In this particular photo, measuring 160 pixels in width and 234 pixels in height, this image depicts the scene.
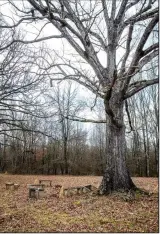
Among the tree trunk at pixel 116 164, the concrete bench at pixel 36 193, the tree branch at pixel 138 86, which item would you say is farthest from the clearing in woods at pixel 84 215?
the tree branch at pixel 138 86

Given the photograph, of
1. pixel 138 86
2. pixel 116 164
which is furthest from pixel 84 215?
pixel 138 86

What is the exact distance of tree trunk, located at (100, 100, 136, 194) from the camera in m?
9.98

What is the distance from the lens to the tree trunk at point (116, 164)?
9.98 m

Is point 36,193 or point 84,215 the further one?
point 36,193

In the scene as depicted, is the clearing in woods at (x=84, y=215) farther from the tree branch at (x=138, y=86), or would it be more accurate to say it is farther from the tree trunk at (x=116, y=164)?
the tree branch at (x=138, y=86)

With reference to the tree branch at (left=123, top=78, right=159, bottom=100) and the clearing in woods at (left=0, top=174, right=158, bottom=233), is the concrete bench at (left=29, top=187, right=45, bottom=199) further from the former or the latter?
the tree branch at (left=123, top=78, right=159, bottom=100)

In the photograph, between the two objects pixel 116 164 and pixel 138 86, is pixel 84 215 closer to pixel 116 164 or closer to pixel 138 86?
pixel 116 164

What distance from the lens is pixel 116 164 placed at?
400 inches

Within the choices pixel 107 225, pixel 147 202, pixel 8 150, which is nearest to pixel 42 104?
pixel 147 202

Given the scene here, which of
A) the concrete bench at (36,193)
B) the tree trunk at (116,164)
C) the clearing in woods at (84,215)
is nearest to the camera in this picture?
the clearing in woods at (84,215)

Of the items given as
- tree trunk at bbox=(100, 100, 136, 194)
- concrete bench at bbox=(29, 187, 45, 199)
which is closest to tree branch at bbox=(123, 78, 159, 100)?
tree trunk at bbox=(100, 100, 136, 194)

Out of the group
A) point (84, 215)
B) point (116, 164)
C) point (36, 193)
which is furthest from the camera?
point (36, 193)

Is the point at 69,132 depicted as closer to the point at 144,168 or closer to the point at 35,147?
the point at 35,147

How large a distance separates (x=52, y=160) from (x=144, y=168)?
12.2 m
